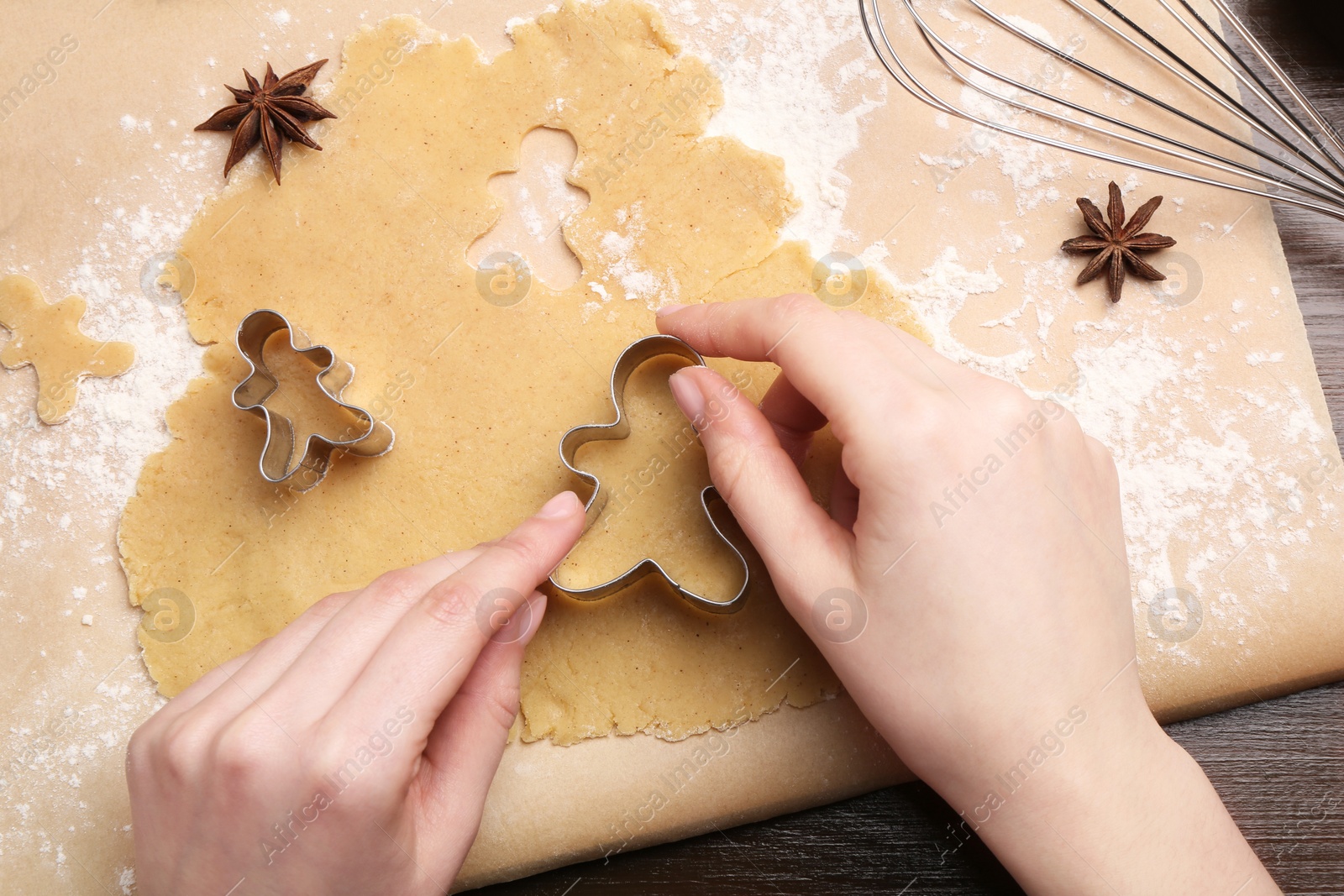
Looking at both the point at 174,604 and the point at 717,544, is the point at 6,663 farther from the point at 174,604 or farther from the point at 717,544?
the point at 717,544

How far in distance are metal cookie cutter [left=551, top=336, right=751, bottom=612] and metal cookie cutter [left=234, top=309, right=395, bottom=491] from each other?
1.19ft

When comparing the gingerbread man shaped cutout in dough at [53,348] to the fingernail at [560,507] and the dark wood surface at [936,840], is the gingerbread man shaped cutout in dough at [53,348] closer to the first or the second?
the fingernail at [560,507]

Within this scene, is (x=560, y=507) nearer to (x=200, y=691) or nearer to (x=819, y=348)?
(x=819, y=348)

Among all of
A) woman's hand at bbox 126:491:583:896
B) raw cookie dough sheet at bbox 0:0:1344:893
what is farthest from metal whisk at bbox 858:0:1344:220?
woman's hand at bbox 126:491:583:896

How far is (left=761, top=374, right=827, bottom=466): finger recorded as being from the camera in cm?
141

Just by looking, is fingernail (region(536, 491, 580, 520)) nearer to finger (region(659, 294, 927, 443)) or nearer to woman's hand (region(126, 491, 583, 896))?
woman's hand (region(126, 491, 583, 896))

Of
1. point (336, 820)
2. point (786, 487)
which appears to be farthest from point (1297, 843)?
point (336, 820)

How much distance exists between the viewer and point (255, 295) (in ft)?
5.14

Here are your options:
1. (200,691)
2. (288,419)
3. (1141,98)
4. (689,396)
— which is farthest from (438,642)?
(1141,98)

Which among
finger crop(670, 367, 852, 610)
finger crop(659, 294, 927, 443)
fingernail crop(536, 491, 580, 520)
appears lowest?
fingernail crop(536, 491, 580, 520)

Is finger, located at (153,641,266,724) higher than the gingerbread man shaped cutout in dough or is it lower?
lower

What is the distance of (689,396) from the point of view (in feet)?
4.43

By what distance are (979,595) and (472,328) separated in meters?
1.03

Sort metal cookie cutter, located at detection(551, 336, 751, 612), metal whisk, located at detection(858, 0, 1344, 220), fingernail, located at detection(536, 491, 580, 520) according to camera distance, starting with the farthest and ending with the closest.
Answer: metal whisk, located at detection(858, 0, 1344, 220)
metal cookie cutter, located at detection(551, 336, 751, 612)
fingernail, located at detection(536, 491, 580, 520)
